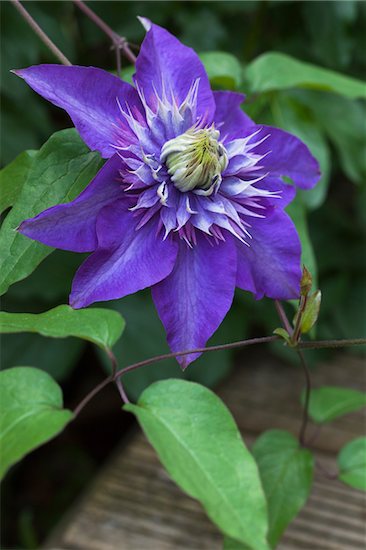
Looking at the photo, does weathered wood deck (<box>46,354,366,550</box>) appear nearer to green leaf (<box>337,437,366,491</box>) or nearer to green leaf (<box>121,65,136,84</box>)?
green leaf (<box>337,437,366,491</box>)

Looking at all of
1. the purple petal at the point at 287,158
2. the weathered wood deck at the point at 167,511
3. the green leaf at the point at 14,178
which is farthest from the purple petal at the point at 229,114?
Result: the weathered wood deck at the point at 167,511

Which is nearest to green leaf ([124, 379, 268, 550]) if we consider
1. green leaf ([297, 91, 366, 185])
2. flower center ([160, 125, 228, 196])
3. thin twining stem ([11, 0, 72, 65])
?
flower center ([160, 125, 228, 196])

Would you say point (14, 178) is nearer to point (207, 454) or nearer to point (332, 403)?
point (207, 454)

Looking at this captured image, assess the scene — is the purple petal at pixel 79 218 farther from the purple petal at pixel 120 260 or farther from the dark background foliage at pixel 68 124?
the dark background foliage at pixel 68 124

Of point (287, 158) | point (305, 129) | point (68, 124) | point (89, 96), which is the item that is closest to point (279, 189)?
point (287, 158)

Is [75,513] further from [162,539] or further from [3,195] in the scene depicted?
[3,195]

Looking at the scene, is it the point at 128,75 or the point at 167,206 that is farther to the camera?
the point at 128,75
